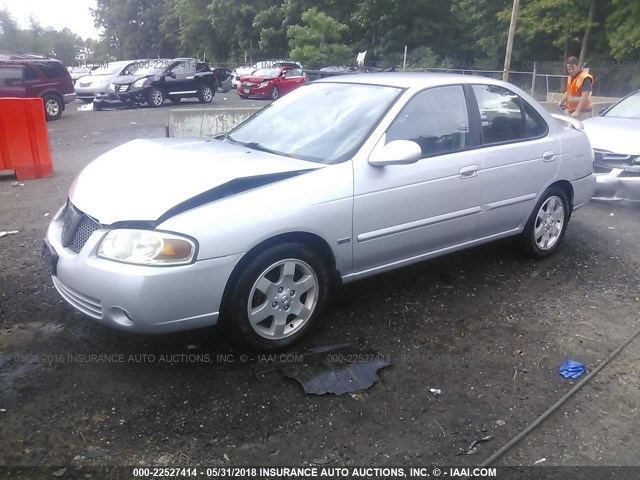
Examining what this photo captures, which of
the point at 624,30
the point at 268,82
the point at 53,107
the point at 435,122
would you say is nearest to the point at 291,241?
the point at 435,122

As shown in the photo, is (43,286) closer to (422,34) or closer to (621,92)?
(621,92)

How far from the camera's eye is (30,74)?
15.3 meters

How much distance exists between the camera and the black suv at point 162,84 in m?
19.3

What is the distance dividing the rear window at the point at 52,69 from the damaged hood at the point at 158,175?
1376 centimetres

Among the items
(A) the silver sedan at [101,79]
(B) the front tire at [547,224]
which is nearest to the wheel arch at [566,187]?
(B) the front tire at [547,224]

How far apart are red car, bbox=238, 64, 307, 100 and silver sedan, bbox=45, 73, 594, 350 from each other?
21.2m

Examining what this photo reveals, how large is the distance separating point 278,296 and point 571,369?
1845 millimetres

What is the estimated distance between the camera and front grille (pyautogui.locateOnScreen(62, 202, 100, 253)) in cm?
326

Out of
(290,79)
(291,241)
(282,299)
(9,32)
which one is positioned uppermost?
(9,32)

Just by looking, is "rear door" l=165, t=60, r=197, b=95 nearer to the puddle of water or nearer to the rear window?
the rear window

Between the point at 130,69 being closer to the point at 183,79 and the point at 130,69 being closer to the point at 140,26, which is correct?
the point at 183,79

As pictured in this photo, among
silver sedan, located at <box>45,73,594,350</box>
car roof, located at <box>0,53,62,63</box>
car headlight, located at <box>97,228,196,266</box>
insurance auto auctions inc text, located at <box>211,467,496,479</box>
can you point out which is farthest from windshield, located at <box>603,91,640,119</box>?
car roof, located at <box>0,53,62,63</box>

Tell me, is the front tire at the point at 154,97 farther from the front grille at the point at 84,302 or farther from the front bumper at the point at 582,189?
the front grille at the point at 84,302

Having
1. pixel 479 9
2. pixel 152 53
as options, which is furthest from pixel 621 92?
pixel 152 53
